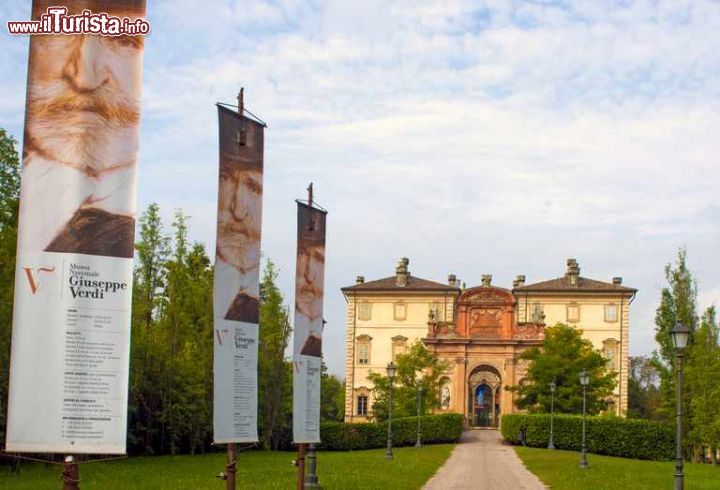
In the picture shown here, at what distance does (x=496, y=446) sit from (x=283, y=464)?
69.0ft

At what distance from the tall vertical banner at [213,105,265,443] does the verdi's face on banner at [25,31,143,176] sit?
13.2 ft

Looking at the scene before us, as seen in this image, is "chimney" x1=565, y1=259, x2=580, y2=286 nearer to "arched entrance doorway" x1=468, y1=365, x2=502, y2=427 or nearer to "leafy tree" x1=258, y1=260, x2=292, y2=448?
"arched entrance doorway" x1=468, y1=365, x2=502, y2=427

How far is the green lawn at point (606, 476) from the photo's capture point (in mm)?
28078

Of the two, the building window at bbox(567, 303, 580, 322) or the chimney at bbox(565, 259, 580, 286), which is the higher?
the chimney at bbox(565, 259, 580, 286)

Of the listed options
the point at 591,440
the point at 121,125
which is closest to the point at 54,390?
the point at 121,125

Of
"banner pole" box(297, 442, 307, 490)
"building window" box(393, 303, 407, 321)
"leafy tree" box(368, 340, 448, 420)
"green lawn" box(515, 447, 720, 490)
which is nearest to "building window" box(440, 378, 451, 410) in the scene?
"leafy tree" box(368, 340, 448, 420)

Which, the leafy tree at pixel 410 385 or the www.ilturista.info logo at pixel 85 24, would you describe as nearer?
the www.ilturista.info logo at pixel 85 24

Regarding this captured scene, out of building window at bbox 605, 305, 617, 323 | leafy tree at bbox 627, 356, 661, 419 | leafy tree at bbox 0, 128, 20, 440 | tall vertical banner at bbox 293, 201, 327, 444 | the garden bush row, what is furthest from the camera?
leafy tree at bbox 627, 356, 661, 419

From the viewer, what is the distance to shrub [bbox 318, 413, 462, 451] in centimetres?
5309

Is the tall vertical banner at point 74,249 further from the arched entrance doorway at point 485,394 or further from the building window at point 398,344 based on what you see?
the building window at point 398,344

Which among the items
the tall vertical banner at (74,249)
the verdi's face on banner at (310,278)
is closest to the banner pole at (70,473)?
the tall vertical banner at (74,249)

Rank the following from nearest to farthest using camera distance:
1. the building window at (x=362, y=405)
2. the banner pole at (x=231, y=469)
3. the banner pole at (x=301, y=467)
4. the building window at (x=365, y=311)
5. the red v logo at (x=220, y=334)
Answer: the red v logo at (x=220, y=334) → the banner pole at (x=231, y=469) → the banner pole at (x=301, y=467) → the building window at (x=362, y=405) → the building window at (x=365, y=311)

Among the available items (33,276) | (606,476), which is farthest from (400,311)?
(33,276)

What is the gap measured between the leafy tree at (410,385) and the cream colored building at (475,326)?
4711 millimetres
